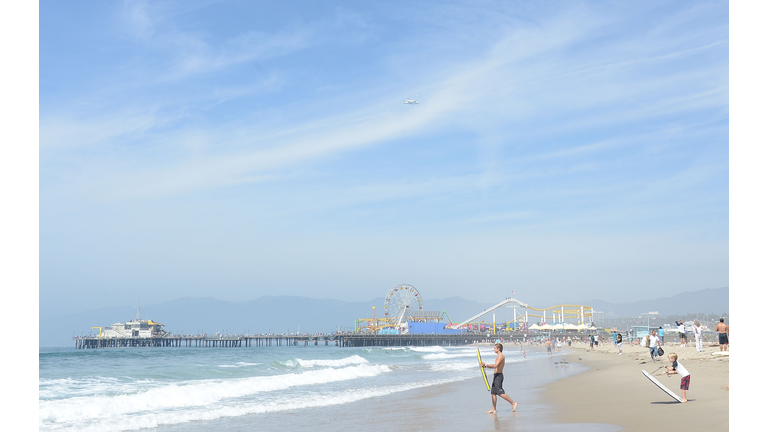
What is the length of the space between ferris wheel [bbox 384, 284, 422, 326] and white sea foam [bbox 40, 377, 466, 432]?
89888 millimetres

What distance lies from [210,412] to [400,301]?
313 feet

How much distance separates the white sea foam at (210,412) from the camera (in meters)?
10.9

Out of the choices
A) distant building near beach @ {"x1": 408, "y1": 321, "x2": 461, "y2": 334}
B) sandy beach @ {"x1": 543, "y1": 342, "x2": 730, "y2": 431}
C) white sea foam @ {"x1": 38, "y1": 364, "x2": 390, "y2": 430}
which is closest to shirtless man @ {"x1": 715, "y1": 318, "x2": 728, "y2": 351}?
sandy beach @ {"x1": 543, "y1": 342, "x2": 730, "y2": 431}

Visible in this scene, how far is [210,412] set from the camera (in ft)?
40.3

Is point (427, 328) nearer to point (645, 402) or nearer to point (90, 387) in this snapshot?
point (90, 387)

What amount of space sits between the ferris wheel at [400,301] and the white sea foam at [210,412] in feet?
295

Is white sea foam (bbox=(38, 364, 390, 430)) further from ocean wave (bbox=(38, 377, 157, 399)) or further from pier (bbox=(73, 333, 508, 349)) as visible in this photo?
pier (bbox=(73, 333, 508, 349))

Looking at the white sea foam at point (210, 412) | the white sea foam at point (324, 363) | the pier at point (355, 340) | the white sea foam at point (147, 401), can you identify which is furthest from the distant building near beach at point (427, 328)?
the white sea foam at point (210, 412)

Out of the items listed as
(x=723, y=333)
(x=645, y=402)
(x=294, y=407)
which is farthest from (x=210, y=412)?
(x=723, y=333)

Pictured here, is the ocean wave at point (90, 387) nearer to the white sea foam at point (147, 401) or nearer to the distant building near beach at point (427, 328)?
the white sea foam at point (147, 401)

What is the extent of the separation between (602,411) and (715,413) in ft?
6.12
